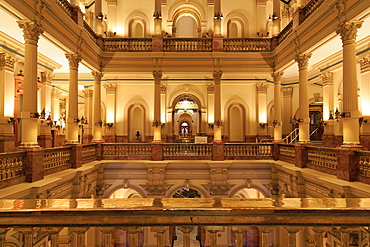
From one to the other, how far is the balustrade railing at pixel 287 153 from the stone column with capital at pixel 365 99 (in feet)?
10.7

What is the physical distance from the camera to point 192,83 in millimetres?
18531

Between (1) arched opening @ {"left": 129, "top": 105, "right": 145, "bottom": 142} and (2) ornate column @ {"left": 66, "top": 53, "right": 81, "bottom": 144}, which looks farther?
(1) arched opening @ {"left": 129, "top": 105, "right": 145, "bottom": 142}

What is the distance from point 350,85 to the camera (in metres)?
8.11

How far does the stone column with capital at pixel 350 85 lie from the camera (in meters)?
8.04

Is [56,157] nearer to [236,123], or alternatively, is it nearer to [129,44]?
[129,44]

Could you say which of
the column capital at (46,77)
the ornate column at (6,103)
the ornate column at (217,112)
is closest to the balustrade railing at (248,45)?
the ornate column at (217,112)

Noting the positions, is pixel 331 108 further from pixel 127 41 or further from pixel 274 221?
pixel 274 221

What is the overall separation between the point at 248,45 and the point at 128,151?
29.4 feet

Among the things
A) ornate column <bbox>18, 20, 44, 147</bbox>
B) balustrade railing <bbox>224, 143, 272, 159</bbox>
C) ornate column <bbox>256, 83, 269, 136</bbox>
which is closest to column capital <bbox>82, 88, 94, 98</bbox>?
ornate column <bbox>18, 20, 44, 147</bbox>

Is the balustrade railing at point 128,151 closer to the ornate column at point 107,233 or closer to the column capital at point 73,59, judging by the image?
the column capital at point 73,59

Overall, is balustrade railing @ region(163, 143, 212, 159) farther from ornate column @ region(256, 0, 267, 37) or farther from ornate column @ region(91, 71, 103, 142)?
ornate column @ region(256, 0, 267, 37)

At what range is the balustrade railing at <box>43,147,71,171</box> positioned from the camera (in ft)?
28.9

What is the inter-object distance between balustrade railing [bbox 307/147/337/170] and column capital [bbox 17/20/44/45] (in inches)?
410

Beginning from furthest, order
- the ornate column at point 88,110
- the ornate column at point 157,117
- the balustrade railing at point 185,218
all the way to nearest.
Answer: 1. the ornate column at point 88,110
2. the ornate column at point 157,117
3. the balustrade railing at point 185,218
